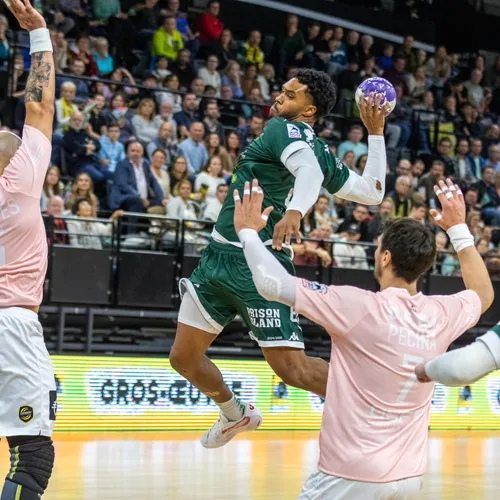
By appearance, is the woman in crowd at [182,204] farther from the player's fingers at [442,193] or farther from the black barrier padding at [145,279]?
the player's fingers at [442,193]

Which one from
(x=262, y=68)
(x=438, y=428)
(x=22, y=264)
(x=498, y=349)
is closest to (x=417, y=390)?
(x=498, y=349)

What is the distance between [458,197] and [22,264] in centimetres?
187

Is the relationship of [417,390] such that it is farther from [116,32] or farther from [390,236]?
[116,32]

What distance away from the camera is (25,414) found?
13.9 ft

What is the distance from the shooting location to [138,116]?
1293 cm

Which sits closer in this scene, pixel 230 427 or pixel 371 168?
pixel 371 168

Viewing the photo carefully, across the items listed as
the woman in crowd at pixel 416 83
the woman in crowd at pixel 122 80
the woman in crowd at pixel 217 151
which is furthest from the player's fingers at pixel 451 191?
the woman in crowd at pixel 416 83

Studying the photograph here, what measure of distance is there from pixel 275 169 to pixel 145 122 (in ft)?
24.4

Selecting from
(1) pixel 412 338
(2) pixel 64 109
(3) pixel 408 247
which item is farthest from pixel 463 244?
(2) pixel 64 109

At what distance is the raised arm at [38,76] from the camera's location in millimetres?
4434

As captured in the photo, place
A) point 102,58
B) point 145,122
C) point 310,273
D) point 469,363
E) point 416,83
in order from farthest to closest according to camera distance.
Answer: point 416,83
point 102,58
point 145,122
point 310,273
point 469,363

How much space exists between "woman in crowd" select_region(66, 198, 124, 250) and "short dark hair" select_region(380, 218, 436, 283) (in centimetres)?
745

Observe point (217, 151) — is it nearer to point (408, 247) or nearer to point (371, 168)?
point (371, 168)

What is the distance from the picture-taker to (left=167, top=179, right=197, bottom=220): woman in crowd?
469 inches
